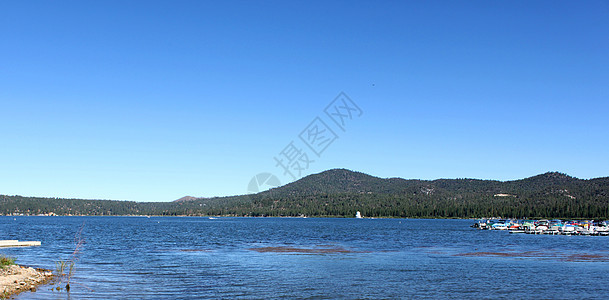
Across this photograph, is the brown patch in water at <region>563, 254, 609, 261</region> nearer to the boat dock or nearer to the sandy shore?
the sandy shore

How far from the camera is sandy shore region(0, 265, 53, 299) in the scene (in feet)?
87.7

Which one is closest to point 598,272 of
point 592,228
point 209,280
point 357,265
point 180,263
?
point 357,265

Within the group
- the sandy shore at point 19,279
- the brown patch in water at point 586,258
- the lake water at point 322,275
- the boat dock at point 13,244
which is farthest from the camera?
the boat dock at point 13,244

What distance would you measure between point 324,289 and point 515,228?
11596 cm

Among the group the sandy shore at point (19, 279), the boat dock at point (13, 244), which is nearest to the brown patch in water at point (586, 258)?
Result: the sandy shore at point (19, 279)

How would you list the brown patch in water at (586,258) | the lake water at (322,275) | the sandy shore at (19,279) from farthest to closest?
the brown patch in water at (586,258) → the lake water at (322,275) → the sandy shore at (19,279)

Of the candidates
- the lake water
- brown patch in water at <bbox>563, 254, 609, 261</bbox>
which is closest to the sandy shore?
the lake water

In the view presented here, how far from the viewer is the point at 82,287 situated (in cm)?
2969

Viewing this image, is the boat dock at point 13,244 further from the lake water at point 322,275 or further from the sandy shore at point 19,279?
the sandy shore at point 19,279

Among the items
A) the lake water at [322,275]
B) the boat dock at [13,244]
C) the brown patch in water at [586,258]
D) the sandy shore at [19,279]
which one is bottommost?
the brown patch in water at [586,258]

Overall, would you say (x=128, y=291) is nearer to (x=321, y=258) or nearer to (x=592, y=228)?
(x=321, y=258)

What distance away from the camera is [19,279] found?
29688 millimetres

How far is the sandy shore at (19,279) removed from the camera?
2672 centimetres

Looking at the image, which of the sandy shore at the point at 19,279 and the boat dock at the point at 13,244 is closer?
the sandy shore at the point at 19,279
